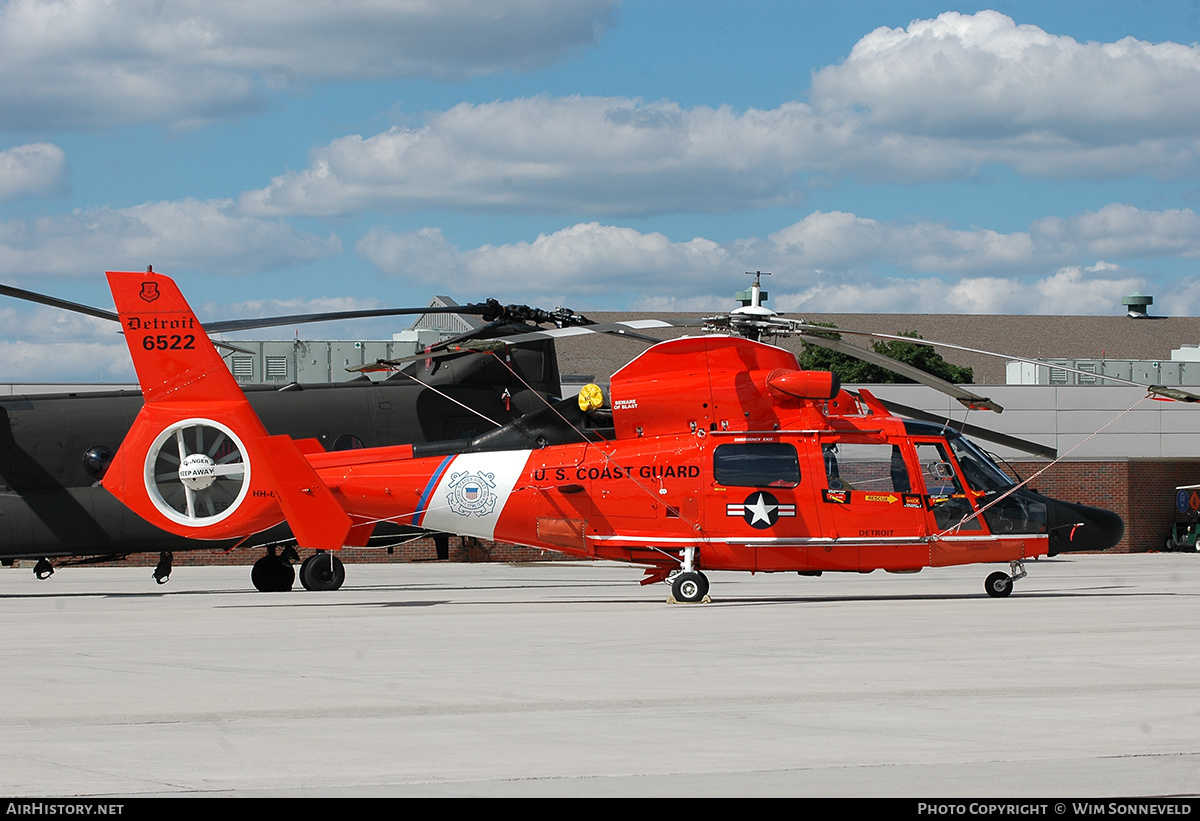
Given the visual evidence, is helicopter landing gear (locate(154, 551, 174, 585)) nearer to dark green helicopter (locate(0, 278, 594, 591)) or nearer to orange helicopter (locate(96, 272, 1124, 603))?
dark green helicopter (locate(0, 278, 594, 591))

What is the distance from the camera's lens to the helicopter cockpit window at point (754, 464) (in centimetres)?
1819

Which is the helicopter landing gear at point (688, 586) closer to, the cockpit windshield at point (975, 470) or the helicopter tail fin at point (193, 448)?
the cockpit windshield at point (975, 470)

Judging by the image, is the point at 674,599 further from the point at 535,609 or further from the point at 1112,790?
the point at 1112,790

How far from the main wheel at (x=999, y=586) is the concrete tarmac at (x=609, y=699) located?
2.31 feet

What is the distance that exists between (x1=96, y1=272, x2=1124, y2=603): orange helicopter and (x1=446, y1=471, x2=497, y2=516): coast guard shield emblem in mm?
20

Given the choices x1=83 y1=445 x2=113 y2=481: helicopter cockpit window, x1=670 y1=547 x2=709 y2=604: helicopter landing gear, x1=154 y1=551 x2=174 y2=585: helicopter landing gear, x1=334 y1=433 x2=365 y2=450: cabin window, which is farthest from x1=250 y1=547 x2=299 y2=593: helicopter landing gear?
x1=670 y1=547 x2=709 y2=604: helicopter landing gear

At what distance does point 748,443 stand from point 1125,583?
9.59m

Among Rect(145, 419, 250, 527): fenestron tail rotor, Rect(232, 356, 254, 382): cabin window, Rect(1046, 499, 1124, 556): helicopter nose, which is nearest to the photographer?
Rect(145, 419, 250, 527): fenestron tail rotor

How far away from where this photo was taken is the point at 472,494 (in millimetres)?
18609

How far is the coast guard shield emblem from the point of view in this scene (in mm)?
18594

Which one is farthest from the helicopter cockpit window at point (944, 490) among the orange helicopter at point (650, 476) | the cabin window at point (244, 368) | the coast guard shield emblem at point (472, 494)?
the cabin window at point (244, 368)

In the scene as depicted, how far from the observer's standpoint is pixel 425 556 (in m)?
37.6
